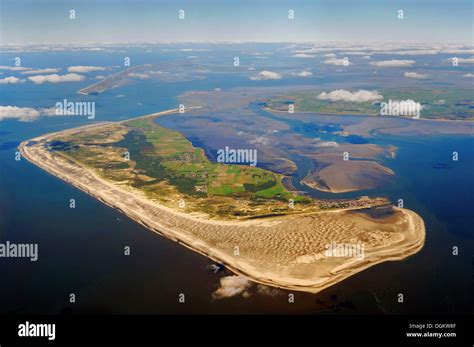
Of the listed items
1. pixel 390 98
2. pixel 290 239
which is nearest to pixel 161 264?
pixel 290 239

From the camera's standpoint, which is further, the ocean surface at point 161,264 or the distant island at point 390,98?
the distant island at point 390,98

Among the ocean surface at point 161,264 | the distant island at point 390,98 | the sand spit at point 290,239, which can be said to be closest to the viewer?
the ocean surface at point 161,264

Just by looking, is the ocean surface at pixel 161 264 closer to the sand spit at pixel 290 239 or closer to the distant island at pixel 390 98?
the sand spit at pixel 290 239

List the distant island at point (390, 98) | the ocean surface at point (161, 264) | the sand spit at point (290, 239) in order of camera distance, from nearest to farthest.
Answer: the ocean surface at point (161, 264), the sand spit at point (290, 239), the distant island at point (390, 98)

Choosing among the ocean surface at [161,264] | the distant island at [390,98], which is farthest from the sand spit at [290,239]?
the distant island at [390,98]

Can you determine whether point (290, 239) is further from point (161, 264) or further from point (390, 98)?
point (390, 98)

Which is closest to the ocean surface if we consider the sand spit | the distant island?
the sand spit

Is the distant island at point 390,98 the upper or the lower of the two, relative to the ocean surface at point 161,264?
upper
